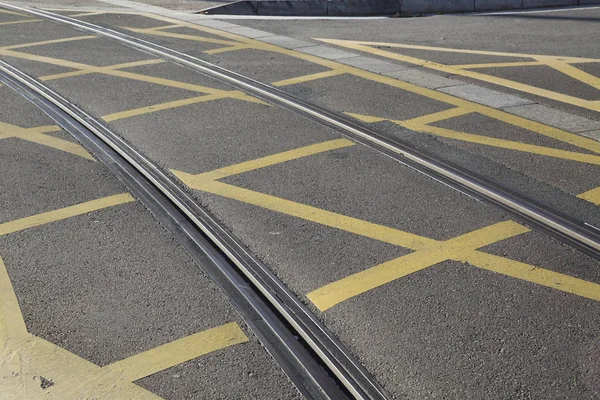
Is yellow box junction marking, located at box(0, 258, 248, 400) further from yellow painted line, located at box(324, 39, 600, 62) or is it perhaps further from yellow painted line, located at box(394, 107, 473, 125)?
yellow painted line, located at box(324, 39, 600, 62)

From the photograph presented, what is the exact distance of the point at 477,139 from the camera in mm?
8211

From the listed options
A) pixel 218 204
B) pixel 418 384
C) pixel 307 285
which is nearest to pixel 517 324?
pixel 418 384

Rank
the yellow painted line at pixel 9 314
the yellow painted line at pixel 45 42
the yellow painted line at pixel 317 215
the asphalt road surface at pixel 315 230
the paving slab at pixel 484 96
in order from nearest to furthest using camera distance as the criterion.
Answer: the asphalt road surface at pixel 315 230
the yellow painted line at pixel 9 314
the yellow painted line at pixel 317 215
the paving slab at pixel 484 96
the yellow painted line at pixel 45 42

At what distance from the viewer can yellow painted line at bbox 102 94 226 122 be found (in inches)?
357

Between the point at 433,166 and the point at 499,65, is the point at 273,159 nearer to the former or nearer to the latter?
the point at 433,166

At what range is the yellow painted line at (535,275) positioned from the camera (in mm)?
5137

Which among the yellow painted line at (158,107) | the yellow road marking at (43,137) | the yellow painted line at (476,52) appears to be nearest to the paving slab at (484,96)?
the yellow painted line at (476,52)

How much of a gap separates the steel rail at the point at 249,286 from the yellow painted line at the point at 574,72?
5.75 m

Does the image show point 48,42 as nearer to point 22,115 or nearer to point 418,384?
point 22,115

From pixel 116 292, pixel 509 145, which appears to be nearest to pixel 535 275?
pixel 116 292

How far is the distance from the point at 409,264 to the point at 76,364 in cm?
218

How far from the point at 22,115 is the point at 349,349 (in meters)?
5.88

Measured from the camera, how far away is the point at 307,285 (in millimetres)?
5242

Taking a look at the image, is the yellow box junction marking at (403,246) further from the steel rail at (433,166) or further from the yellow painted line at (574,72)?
the yellow painted line at (574,72)
